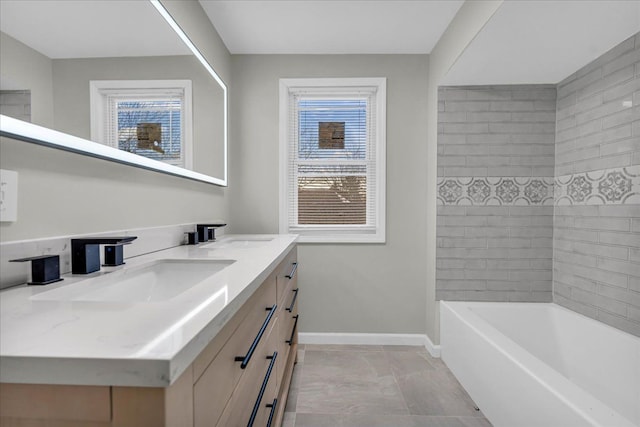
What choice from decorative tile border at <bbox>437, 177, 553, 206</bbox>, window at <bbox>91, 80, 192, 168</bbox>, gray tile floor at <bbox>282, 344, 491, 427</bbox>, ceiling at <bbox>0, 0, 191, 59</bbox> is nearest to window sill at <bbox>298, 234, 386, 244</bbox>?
decorative tile border at <bbox>437, 177, 553, 206</bbox>

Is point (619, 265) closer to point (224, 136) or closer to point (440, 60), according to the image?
point (440, 60)

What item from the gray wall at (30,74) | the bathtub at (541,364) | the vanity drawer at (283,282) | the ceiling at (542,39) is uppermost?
the ceiling at (542,39)

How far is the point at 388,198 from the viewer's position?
9.50 ft

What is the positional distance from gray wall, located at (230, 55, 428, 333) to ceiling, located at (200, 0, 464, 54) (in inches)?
5.2

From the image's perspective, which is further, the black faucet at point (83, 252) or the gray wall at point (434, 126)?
the gray wall at point (434, 126)

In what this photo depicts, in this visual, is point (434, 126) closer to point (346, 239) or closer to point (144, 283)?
point (346, 239)

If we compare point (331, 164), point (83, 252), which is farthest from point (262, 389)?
point (331, 164)

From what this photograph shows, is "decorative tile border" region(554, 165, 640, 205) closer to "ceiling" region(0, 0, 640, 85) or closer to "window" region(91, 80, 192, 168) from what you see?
"ceiling" region(0, 0, 640, 85)

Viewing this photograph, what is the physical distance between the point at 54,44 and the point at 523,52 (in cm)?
238

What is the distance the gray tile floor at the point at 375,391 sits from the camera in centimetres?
191

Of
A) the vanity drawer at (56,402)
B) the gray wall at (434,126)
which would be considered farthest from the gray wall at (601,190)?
the vanity drawer at (56,402)

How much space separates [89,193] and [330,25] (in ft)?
6.52

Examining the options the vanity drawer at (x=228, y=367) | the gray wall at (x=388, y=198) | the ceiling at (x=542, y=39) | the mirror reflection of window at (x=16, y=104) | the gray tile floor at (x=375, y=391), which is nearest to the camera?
the vanity drawer at (x=228, y=367)

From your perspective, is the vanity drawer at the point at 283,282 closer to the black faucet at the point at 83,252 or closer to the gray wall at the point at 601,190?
the black faucet at the point at 83,252
